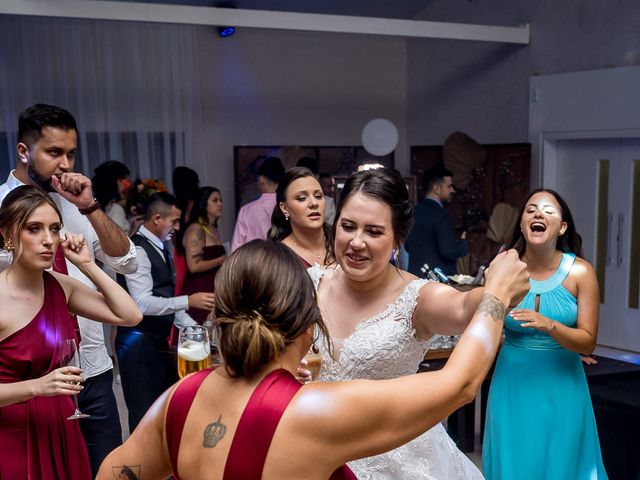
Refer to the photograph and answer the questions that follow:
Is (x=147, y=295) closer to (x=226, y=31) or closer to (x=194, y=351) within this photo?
(x=194, y=351)

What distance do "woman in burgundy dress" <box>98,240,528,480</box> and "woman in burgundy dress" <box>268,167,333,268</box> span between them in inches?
90.1

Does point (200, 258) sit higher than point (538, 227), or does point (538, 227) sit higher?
point (538, 227)

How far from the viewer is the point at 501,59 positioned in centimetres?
827

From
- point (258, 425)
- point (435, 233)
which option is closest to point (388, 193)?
point (258, 425)

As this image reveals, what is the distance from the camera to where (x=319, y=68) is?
934cm

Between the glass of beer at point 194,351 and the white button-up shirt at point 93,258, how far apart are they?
0.57m

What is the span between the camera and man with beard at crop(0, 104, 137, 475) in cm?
262

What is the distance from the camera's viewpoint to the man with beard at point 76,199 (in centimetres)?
262

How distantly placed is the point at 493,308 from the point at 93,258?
64.3 inches

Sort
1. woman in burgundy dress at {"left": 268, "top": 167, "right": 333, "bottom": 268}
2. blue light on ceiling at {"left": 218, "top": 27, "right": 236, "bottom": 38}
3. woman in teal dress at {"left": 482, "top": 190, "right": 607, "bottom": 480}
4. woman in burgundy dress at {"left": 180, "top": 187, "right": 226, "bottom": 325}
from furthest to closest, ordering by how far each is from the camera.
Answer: blue light on ceiling at {"left": 218, "top": 27, "right": 236, "bottom": 38} → woman in burgundy dress at {"left": 180, "top": 187, "right": 226, "bottom": 325} → woman in burgundy dress at {"left": 268, "top": 167, "right": 333, "bottom": 268} → woman in teal dress at {"left": 482, "top": 190, "right": 607, "bottom": 480}

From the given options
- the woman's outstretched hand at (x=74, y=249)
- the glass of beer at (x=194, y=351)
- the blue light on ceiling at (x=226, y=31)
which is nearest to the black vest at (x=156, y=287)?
the woman's outstretched hand at (x=74, y=249)

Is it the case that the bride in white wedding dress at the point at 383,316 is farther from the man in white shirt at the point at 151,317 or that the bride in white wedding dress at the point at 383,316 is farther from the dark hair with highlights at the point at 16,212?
the man in white shirt at the point at 151,317

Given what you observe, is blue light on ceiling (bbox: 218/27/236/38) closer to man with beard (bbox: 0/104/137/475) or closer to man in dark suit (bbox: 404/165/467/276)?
man in dark suit (bbox: 404/165/467/276)

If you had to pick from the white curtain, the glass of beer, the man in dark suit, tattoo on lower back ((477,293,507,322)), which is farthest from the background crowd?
the white curtain
